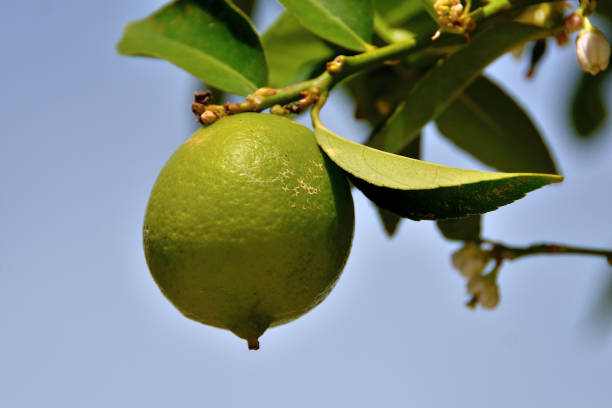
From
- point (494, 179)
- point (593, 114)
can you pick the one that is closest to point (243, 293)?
point (494, 179)

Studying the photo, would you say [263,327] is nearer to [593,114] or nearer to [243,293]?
[243,293]

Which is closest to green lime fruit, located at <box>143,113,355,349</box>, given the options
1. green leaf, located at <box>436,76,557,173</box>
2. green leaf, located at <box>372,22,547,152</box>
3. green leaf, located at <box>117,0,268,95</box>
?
green leaf, located at <box>117,0,268,95</box>

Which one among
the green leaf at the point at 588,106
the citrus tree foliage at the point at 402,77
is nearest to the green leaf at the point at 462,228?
the citrus tree foliage at the point at 402,77

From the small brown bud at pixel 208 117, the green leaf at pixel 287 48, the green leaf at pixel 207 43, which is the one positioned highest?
the green leaf at pixel 287 48

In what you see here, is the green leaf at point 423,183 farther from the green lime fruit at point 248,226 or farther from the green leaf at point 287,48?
the green leaf at point 287,48

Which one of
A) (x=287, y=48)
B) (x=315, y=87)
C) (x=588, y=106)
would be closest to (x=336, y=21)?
(x=315, y=87)

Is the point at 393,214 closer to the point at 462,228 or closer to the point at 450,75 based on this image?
the point at 462,228
